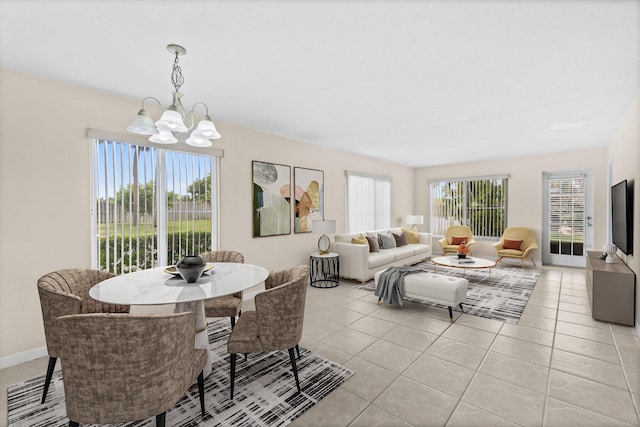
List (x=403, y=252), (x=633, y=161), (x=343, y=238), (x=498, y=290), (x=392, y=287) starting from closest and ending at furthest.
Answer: (x=633, y=161), (x=392, y=287), (x=498, y=290), (x=343, y=238), (x=403, y=252)

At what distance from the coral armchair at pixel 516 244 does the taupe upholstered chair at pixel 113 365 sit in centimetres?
648

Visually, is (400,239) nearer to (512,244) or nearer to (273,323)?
(512,244)

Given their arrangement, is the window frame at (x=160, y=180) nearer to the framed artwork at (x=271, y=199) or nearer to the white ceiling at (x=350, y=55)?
the white ceiling at (x=350, y=55)

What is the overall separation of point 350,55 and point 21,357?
3860 mm

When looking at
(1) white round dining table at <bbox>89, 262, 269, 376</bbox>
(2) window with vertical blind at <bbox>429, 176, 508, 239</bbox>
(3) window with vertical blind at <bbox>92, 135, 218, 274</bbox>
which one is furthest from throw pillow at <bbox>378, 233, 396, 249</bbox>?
(1) white round dining table at <bbox>89, 262, 269, 376</bbox>

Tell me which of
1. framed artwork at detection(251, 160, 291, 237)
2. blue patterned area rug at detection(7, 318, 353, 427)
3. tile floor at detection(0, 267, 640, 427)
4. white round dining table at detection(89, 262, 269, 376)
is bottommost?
blue patterned area rug at detection(7, 318, 353, 427)

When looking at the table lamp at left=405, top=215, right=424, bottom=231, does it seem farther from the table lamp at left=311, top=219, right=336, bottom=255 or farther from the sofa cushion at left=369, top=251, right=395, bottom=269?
the table lamp at left=311, top=219, right=336, bottom=255

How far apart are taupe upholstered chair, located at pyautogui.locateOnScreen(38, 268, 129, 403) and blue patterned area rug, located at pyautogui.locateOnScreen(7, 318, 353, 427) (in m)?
0.17

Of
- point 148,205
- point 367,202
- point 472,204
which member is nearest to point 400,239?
point 367,202

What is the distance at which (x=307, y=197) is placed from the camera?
16.9 ft

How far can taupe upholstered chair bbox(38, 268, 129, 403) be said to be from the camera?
190cm

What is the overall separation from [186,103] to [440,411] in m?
3.72

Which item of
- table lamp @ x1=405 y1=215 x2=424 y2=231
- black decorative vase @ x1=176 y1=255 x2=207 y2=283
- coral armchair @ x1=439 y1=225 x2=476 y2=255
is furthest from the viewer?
table lamp @ x1=405 y1=215 x2=424 y2=231

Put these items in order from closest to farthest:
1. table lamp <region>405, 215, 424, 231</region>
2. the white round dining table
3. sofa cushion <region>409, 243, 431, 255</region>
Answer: the white round dining table
sofa cushion <region>409, 243, 431, 255</region>
table lamp <region>405, 215, 424, 231</region>
